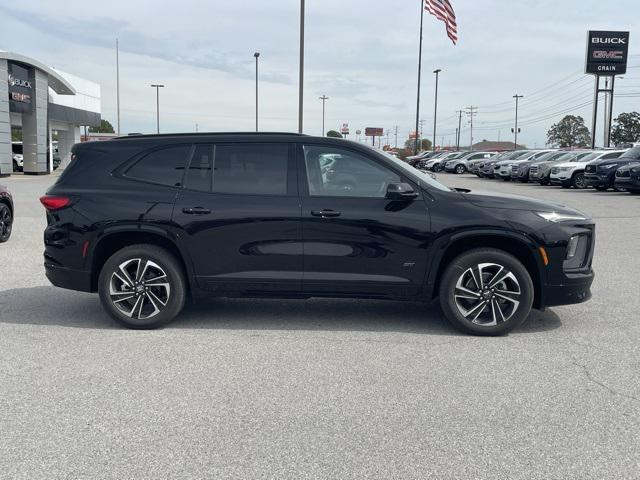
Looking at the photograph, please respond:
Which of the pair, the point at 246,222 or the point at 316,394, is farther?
the point at 246,222

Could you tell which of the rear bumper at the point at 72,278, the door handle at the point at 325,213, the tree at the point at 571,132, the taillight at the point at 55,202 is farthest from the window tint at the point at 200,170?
the tree at the point at 571,132

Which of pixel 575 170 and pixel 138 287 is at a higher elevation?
pixel 575 170

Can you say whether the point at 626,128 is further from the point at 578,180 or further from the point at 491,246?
the point at 491,246

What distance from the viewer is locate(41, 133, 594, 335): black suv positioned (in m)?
5.67

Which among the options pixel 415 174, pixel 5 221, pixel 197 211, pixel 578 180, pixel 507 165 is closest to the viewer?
pixel 197 211

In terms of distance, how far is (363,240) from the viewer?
5.68 metres

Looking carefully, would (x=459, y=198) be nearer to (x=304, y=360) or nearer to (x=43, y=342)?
(x=304, y=360)

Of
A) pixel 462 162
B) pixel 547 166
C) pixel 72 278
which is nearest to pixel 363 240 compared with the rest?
pixel 72 278

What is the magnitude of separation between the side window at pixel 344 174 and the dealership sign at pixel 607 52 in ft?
191

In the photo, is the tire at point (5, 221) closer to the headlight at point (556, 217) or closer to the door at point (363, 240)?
the door at point (363, 240)

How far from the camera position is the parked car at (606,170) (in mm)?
24427

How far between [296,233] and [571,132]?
481ft

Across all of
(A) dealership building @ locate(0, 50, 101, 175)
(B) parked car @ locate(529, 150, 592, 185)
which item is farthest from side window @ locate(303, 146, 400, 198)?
(A) dealership building @ locate(0, 50, 101, 175)

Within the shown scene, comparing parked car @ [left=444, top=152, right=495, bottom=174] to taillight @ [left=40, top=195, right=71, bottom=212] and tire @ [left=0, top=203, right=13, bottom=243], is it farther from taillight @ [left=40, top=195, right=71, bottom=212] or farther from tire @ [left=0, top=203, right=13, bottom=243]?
taillight @ [left=40, top=195, right=71, bottom=212]
